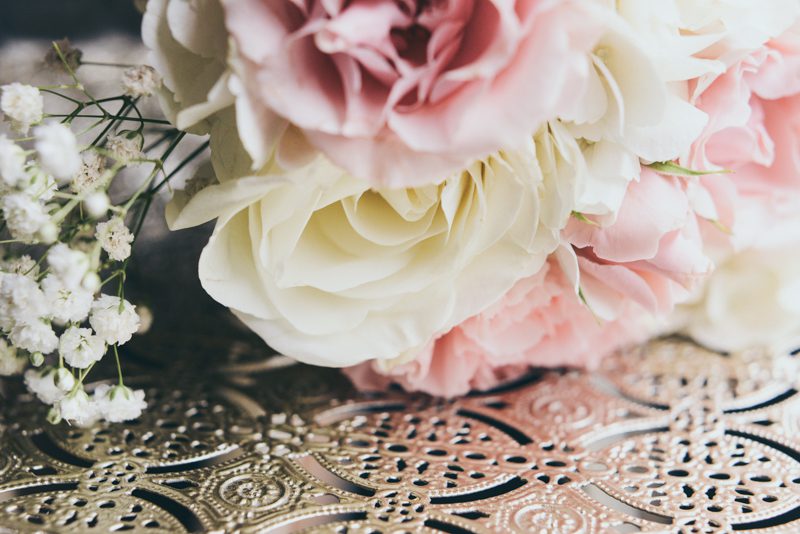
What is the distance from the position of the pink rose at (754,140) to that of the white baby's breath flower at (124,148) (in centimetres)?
25

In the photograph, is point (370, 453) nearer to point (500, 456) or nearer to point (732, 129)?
point (500, 456)

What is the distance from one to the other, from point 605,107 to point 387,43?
0.10 metres

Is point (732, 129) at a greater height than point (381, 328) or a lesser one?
greater

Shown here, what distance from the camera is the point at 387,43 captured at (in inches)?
11.1

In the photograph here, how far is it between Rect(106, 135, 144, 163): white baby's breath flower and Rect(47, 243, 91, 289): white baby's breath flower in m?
0.05

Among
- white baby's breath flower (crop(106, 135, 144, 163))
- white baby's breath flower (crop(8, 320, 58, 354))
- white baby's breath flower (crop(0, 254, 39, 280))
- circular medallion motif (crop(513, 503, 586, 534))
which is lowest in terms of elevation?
circular medallion motif (crop(513, 503, 586, 534))

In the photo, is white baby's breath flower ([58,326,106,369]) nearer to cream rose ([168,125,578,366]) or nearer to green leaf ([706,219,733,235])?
cream rose ([168,125,578,366])

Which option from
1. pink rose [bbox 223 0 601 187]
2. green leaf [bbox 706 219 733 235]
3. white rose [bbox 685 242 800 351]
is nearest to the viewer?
pink rose [bbox 223 0 601 187]

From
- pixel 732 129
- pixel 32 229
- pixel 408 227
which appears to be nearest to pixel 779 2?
pixel 732 129

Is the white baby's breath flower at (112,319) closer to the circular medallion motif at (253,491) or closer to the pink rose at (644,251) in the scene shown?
the circular medallion motif at (253,491)

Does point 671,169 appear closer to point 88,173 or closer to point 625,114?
point 625,114

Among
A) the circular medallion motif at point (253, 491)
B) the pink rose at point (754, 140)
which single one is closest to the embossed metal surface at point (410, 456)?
the circular medallion motif at point (253, 491)

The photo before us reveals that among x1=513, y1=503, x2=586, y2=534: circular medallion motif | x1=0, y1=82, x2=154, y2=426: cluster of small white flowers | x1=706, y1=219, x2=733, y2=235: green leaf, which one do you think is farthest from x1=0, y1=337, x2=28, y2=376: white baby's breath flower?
x1=706, y1=219, x2=733, y2=235: green leaf

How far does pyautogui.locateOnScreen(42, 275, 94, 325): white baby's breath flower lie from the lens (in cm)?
31
